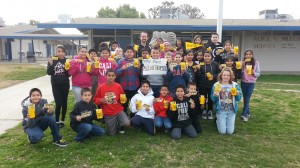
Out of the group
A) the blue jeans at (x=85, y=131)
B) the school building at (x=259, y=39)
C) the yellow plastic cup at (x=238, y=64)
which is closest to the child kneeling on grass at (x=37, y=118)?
the blue jeans at (x=85, y=131)

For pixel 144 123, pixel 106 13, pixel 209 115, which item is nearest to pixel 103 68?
pixel 144 123

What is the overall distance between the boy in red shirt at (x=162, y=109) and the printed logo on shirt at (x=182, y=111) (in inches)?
9.1

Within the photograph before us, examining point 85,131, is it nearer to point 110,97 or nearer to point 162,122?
point 110,97

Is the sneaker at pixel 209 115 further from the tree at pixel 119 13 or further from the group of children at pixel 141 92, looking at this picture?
the tree at pixel 119 13

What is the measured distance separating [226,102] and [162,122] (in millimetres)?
1381

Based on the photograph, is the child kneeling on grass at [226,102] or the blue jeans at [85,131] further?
the child kneeling on grass at [226,102]

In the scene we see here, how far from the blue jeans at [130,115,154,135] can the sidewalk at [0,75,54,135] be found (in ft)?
8.91

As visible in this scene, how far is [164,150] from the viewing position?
4.72 meters

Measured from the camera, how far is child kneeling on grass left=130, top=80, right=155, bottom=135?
5430 mm

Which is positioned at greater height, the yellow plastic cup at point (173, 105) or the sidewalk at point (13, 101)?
the yellow plastic cup at point (173, 105)

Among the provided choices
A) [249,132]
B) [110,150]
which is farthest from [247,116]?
[110,150]

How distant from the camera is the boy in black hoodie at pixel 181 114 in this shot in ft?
17.5

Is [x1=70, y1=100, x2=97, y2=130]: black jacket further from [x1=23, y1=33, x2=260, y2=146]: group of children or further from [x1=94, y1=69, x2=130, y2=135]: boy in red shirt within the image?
[x1=94, y1=69, x2=130, y2=135]: boy in red shirt

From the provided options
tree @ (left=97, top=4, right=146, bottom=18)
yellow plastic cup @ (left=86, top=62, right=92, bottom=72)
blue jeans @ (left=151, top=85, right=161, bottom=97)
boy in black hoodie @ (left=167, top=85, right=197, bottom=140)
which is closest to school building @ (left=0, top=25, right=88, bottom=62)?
tree @ (left=97, top=4, right=146, bottom=18)
